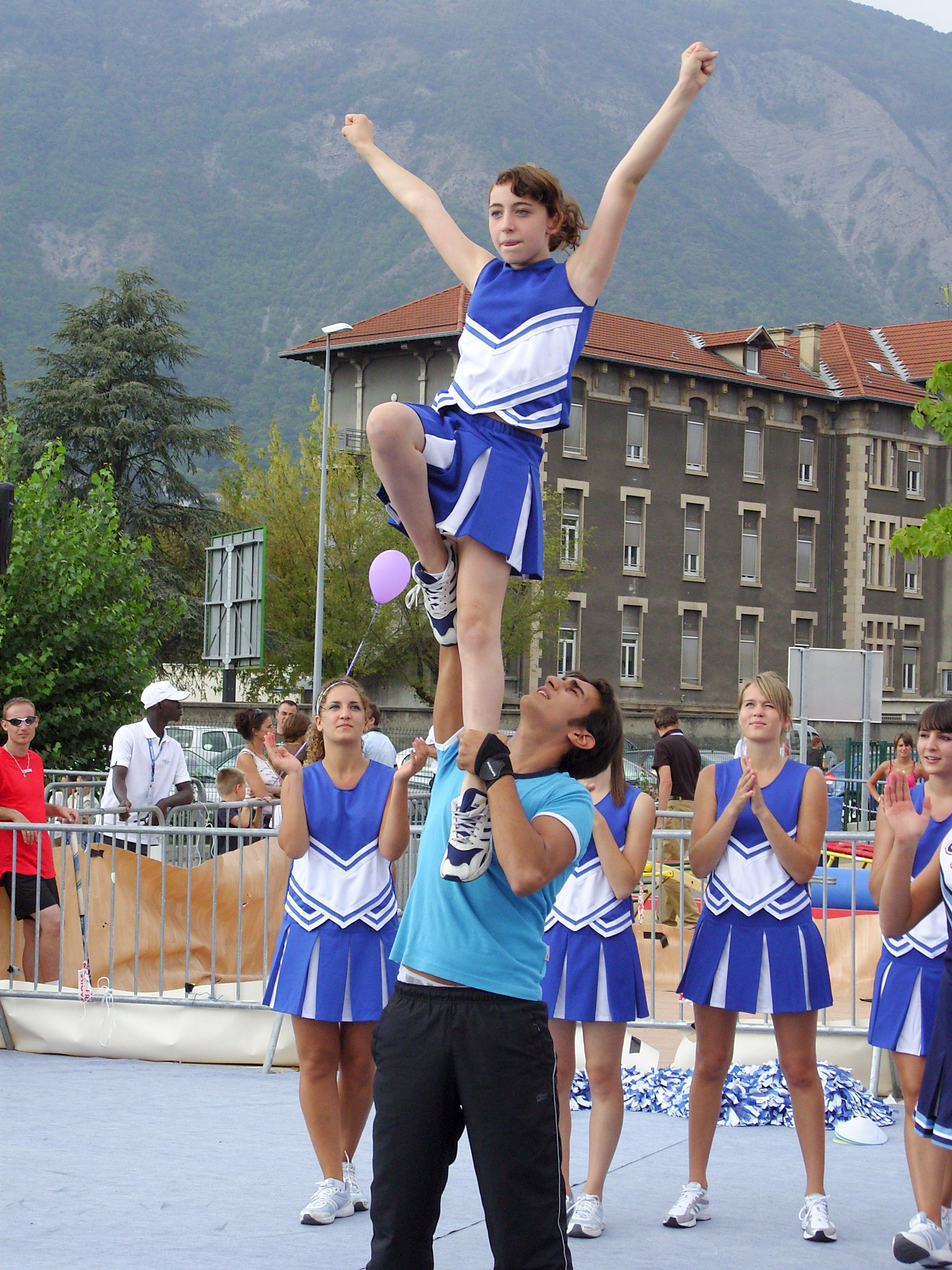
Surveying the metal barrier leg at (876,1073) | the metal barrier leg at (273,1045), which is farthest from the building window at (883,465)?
the metal barrier leg at (273,1045)

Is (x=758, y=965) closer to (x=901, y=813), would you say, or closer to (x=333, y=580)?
(x=901, y=813)

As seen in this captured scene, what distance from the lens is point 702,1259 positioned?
488cm

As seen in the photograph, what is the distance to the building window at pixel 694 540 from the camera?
50.4 m

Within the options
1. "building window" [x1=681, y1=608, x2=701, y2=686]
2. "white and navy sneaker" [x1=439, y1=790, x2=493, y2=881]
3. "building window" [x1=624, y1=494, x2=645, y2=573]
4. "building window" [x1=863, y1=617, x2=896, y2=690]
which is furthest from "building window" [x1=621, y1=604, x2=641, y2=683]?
"white and navy sneaker" [x1=439, y1=790, x2=493, y2=881]

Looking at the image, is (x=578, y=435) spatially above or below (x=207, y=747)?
above

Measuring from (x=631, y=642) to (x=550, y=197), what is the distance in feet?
150

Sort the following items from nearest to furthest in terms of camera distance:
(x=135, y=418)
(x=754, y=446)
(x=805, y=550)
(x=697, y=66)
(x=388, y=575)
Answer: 1. (x=697, y=66)
2. (x=388, y=575)
3. (x=135, y=418)
4. (x=754, y=446)
5. (x=805, y=550)

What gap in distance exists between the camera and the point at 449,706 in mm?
3980

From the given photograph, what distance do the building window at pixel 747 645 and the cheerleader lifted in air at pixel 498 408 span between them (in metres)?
48.1

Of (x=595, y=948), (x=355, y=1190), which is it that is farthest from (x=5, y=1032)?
(x=595, y=948)

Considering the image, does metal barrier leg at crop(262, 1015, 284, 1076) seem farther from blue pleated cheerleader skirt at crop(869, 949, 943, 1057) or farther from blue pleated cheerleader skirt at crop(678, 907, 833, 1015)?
blue pleated cheerleader skirt at crop(869, 949, 943, 1057)

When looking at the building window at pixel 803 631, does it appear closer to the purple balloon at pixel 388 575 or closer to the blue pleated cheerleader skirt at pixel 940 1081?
the purple balloon at pixel 388 575

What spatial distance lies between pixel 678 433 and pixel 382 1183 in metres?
47.6

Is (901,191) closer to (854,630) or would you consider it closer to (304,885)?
(854,630)
